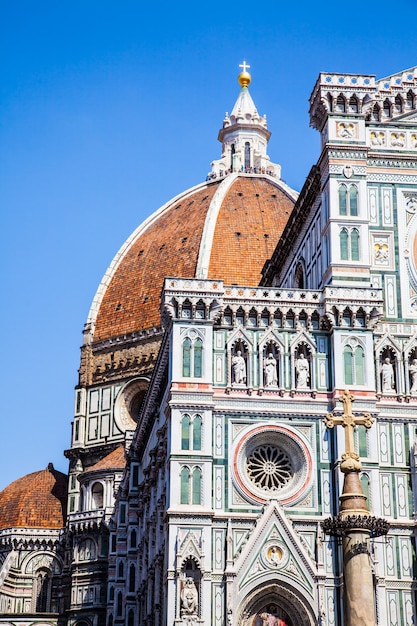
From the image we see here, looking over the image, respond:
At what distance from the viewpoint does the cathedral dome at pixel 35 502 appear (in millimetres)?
62094

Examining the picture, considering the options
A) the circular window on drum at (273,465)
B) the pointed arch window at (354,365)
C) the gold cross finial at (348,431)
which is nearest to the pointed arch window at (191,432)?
the circular window on drum at (273,465)

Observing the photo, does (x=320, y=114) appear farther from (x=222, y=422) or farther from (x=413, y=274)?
(x=222, y=422)

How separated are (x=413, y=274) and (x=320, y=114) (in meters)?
6.17

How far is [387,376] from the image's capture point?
35000mm

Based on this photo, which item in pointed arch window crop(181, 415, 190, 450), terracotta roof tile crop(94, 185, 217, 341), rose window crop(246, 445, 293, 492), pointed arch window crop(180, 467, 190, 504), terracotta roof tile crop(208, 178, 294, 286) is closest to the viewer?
pointed arch window crop(180, 467, 190, 504)

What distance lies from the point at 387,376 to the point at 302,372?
104 inches

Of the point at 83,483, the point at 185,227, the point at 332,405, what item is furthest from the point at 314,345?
the point at 185,227

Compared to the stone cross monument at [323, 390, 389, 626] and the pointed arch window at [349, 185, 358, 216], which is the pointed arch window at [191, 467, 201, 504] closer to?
the pointed arch window at [349, 185, 358, 216]

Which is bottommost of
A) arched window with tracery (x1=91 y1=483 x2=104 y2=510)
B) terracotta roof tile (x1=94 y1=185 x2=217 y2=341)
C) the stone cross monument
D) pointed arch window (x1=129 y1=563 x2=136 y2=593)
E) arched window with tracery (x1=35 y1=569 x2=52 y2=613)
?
the stone cross monument

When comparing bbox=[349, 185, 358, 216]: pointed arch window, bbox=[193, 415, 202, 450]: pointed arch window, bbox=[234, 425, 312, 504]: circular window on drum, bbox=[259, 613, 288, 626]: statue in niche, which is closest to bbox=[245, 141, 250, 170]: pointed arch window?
bbox=[349, 185, 358, 216]: pointed arch window

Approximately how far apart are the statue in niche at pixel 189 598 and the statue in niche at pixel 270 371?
6.35m

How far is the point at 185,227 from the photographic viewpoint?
6956 cm

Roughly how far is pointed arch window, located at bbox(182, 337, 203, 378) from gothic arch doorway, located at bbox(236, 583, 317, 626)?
21.1ft

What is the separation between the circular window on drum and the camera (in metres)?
33.3
